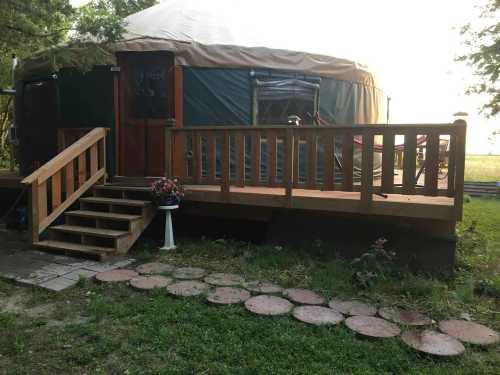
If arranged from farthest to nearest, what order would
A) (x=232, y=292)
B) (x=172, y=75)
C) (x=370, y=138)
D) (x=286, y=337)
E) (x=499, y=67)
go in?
(x=499, y=67) < (x=172, y=75) < (x=370, y=138) < (x=232, y=292) < (x=286, y=337)

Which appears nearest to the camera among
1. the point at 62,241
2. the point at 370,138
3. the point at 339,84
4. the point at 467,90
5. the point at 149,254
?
the point at 370,138

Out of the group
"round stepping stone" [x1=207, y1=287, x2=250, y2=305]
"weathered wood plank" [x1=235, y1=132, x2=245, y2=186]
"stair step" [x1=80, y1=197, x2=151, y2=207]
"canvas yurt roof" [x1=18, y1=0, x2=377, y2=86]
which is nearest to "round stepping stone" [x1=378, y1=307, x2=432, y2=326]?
"round stepping stone" [x1=207, y1=287, x2=250, y2=305]

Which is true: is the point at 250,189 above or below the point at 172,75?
below

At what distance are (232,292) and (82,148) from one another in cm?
271

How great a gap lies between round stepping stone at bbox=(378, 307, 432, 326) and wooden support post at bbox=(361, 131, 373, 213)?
42.5 inches

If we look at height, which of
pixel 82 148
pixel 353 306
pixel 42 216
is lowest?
pixel 353 306

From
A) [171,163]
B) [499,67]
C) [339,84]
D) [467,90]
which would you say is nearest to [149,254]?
[171,163]

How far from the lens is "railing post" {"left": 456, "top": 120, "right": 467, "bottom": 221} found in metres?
3.45

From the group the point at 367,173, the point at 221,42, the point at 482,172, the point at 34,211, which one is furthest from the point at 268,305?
the point at 482,172

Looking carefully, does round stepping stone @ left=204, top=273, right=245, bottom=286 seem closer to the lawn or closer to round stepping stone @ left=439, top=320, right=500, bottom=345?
the lawn

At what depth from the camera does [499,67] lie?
9359mm

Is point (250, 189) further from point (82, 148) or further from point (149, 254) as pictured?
point (82, 148)

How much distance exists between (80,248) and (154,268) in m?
0.93

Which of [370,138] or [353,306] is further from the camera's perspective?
[370,138]
